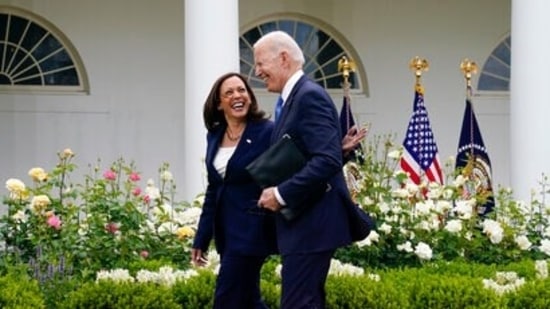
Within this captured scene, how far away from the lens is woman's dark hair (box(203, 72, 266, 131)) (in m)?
4.73

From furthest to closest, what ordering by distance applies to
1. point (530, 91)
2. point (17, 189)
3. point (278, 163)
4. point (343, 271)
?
point (530, 91) < point (17, 189) < point (343, 271) < point (278, 163)

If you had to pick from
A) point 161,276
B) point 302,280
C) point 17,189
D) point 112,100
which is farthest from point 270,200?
point 112,100

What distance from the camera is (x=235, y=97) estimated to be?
4.68m

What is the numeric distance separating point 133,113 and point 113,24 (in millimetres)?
1188

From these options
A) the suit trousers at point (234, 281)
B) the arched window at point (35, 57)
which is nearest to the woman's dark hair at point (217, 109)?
the suit trousers at point (234, 281)

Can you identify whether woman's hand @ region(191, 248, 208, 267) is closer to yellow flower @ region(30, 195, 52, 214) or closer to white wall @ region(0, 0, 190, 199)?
yellow flower @ region(30, 195, 52, 214)

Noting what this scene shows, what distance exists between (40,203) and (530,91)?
5524 millimetres

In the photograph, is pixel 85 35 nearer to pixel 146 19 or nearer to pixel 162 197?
pixel 146 19

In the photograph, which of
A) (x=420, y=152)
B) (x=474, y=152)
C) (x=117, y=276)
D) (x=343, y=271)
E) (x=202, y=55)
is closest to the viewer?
(x=117, y=276)

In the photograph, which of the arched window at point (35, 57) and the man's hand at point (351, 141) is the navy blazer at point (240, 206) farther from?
the arched window at point (35, 57)

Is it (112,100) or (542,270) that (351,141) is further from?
(112,100)

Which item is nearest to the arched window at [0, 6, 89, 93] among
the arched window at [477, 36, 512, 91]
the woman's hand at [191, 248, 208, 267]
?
the arched window at [477, 36, 512, 91]

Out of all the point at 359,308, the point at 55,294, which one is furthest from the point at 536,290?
the point at 55,294

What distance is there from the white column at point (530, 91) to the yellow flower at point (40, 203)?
209 inches
